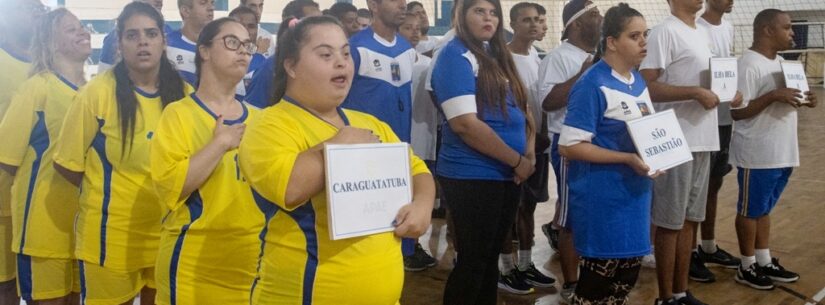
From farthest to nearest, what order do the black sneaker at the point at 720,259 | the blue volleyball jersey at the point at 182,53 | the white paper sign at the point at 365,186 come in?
the black sneaker at the point at 720,259
the blue volleyball jersey at the point at 182,53
the white paper sign at the point at 365,186

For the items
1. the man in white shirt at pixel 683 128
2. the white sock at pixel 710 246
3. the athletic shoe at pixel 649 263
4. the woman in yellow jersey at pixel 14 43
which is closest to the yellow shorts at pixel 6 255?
the woman in yellow jersey at pixel 14 43

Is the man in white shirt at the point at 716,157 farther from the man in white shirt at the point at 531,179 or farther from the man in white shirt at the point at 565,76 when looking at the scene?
the man in white shirt at the point at 531,179

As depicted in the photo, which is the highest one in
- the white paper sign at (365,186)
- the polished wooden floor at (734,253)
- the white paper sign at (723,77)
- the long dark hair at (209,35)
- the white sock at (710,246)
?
the long dark hair at (209,35)

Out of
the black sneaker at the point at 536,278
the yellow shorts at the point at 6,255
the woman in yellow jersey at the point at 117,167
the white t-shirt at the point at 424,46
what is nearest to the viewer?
the woman in yellow jersey at the point at 117,167

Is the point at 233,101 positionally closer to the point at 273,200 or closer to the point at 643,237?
the point at 273,200

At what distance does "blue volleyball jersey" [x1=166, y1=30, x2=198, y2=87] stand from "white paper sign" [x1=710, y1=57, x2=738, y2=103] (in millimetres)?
2472

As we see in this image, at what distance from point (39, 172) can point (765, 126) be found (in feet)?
11.7

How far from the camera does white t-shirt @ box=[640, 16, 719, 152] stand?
11.1 ft

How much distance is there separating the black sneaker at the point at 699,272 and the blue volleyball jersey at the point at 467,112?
1735 mm

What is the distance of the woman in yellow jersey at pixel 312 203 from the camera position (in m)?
1.61

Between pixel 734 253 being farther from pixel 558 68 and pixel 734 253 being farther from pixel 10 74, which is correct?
pixel 10 74

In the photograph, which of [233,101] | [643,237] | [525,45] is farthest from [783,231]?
[233,101]

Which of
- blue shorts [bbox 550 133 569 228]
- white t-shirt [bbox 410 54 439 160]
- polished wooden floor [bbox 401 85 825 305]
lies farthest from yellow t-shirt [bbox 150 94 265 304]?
white t-shirt [bbox 410 54 439 160]

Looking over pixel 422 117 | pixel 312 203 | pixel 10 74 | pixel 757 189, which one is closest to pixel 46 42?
pixel 10 74
